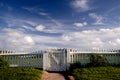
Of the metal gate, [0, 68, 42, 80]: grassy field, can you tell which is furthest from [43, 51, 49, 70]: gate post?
[0, 68, 42, 80]: grassy field

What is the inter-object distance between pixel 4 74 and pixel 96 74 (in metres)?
6.10

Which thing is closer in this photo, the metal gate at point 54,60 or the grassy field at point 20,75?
the grassy field at point 20,75

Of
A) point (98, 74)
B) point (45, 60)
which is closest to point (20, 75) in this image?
point (45, 60)

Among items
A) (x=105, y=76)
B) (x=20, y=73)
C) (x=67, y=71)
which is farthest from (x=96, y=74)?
(x=20, y=73)

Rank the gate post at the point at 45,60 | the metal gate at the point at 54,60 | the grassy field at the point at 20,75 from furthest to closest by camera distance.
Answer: the gate post at the point at 45,60 → the metal gate at the point at 54,60 → the grassy field at the point at 20,75

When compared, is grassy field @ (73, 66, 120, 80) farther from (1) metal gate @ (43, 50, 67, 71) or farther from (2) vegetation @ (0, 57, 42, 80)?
(2) vegetation @ (0, 57, 42, 80)

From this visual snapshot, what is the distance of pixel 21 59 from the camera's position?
64.6 feet

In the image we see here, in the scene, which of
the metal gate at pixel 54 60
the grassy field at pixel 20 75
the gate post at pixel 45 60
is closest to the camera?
the grassy field at pixel 20 75

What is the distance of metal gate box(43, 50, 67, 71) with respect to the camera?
1869 cm

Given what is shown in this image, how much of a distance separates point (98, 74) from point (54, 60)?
4514 mm

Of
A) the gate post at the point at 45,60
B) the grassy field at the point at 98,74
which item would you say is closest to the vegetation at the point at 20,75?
the gate post at the point at 45,60

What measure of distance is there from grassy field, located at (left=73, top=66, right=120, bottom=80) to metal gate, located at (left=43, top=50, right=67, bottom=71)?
7.99ft

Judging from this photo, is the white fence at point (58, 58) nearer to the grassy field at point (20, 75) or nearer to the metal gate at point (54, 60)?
the metal gate at point (54, 60)

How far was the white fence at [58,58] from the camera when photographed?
18.7 meters
